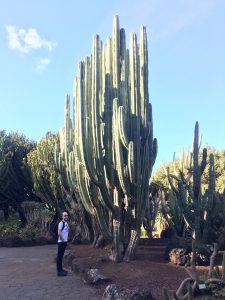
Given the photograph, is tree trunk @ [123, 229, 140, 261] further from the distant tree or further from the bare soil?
the distant tree

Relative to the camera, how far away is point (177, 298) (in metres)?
4.61

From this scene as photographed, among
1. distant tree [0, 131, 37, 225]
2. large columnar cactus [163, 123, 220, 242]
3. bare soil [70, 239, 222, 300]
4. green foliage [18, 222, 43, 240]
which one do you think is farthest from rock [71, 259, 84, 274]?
distant tree [0, 131, 37, 225]

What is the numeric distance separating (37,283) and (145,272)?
6.72 ft

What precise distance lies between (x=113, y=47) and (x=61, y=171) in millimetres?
5159

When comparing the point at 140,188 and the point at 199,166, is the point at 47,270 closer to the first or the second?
the point at 140,188

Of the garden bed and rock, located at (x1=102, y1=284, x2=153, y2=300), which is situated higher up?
the garden bed

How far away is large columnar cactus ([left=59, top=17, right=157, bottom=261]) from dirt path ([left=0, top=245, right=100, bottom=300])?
1584 mm

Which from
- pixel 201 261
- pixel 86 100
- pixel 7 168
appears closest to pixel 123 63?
pixel 86 100

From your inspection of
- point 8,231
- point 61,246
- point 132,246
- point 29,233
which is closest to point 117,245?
point 132,246

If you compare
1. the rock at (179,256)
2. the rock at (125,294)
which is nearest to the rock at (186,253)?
the rock at (179,256)

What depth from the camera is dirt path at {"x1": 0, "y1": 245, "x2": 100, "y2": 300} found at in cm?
611

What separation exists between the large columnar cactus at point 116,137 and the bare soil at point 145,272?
1.55ft

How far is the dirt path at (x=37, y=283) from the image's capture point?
20.0ft

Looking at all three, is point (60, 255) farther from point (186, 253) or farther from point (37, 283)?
point (186, 253)
